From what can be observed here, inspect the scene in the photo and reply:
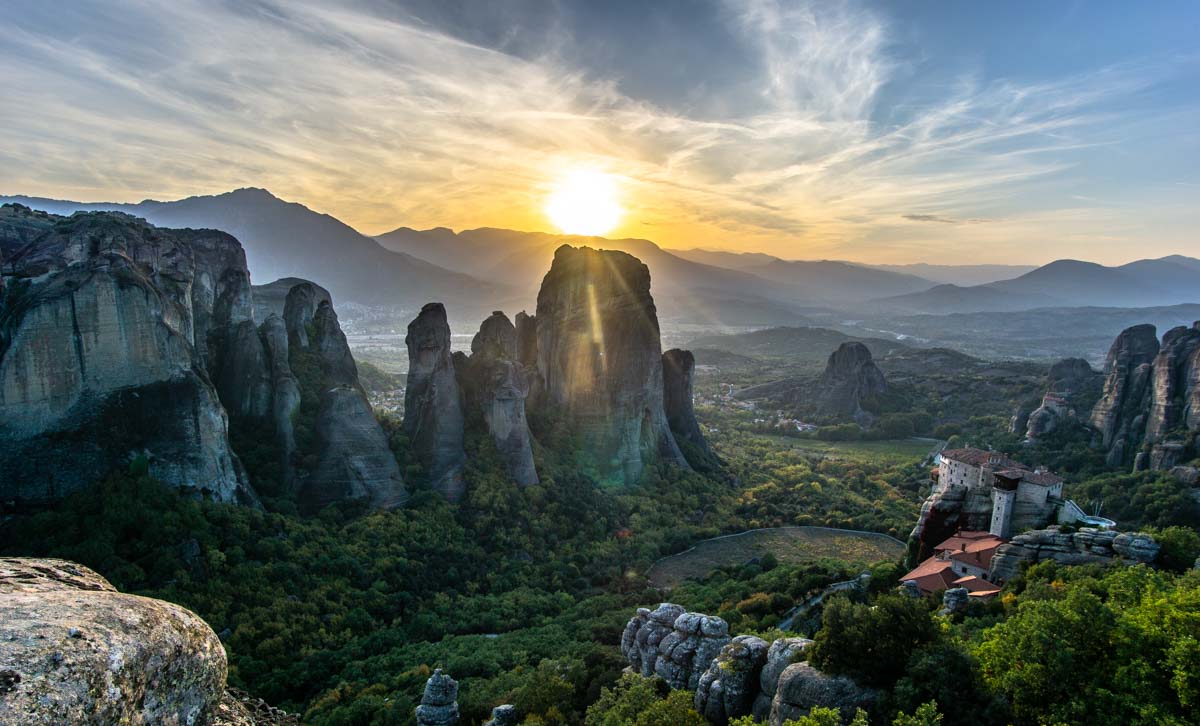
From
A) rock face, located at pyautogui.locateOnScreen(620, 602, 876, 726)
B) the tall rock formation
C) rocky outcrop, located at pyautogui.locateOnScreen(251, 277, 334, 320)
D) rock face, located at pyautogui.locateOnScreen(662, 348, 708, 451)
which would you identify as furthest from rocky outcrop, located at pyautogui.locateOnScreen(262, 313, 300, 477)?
the tall rock formation

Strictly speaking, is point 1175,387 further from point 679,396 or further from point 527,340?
point 527,340

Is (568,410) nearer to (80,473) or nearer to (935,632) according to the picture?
(80,473)

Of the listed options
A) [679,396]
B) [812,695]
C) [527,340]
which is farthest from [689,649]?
[679,396]

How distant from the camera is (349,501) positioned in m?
34.0

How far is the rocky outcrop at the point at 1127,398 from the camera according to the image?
175 feet

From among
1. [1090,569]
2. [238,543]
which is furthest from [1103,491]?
[238,543]

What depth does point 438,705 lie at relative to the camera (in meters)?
19.3

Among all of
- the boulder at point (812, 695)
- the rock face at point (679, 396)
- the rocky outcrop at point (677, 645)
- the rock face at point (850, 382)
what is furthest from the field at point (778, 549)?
the rock face at point (850, 382)

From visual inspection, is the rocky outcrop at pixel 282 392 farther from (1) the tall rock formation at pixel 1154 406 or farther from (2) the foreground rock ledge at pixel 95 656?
(1) the tall rock formation at pixel 1154 406

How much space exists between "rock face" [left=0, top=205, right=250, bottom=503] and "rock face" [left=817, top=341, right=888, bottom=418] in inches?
3530

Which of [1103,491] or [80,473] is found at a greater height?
[80,473]

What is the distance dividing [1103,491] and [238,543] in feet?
184

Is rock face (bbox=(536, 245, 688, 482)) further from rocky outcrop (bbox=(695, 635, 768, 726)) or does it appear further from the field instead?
rocky outcrop (bbox=(695, 635, 768, 726))

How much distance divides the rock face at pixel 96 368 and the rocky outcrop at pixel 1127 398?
6706cm
